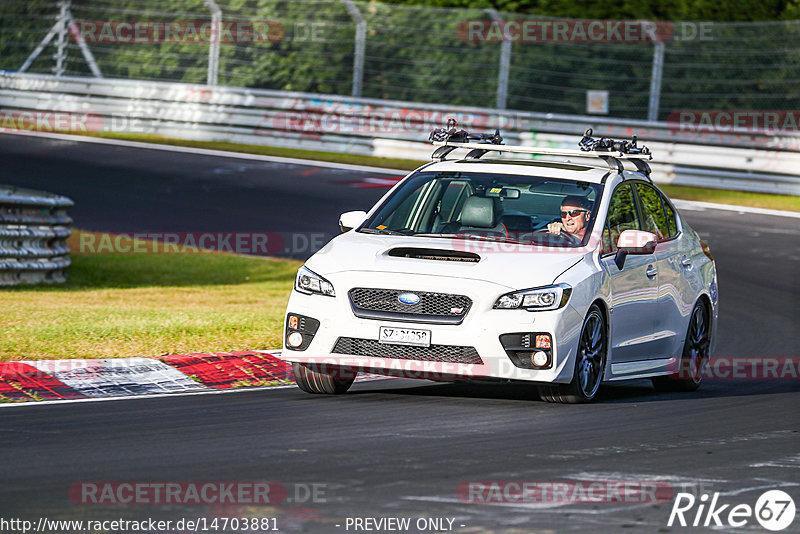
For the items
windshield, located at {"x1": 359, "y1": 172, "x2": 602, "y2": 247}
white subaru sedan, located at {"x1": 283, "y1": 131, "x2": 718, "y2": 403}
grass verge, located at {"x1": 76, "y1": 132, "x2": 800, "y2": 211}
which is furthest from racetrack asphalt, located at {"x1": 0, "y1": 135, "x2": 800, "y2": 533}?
grass verge, located at {"x1": 76, "y1": 132, "x2": 800, "y2": 211}

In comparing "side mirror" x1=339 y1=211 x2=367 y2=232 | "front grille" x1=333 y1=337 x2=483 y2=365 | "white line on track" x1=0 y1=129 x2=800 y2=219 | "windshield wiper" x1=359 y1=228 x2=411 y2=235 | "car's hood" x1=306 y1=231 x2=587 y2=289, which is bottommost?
"white line on track" x1=0 y1=129 x2=800 y2=219

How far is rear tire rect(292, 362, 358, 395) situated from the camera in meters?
9.85

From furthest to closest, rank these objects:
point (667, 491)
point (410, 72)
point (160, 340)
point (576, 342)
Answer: point (410, 72) < point (160, 340) < point (576, 342) < point (667, 491)

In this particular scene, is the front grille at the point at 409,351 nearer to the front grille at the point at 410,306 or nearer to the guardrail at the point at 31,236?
the front grille at the point at 410,306

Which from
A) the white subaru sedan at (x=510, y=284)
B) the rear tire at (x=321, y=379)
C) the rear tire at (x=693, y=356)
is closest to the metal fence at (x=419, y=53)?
the rear tire at (x=693, y=356)

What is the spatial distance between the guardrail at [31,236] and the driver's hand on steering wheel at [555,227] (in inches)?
283

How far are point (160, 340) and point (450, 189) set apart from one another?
2.66 metres

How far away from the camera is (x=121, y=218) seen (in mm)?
20859

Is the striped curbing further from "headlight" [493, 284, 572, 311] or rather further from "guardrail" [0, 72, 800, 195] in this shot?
"guardrail" [0, 72, 800, 195]

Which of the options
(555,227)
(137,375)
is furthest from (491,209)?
(137,375)

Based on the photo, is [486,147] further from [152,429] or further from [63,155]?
[63,155]

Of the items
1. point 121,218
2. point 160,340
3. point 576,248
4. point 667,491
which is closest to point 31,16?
point 121,218

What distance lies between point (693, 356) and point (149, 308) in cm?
535

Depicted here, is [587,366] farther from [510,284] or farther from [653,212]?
[653,212]
